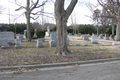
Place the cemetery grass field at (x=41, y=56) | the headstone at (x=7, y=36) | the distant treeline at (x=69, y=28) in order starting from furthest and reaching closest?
the distant treeline at (x=69, y=28), the headstone at (x=7, y=36), the cemetery grass field at (x=41, y=56)

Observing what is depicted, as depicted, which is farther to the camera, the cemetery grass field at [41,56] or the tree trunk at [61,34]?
the tree trunk at [61,34]

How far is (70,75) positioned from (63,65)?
4.12 feet

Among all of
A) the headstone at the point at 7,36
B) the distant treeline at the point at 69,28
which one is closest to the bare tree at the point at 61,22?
the headstone at the point at 7,36

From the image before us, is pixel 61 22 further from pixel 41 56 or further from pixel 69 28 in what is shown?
pixel 69 28

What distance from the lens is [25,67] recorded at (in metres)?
5.02

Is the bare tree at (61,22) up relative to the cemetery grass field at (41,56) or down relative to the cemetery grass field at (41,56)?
up

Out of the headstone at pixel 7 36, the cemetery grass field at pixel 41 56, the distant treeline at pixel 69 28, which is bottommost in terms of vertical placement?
the cemetery grass field at pixel 41 56

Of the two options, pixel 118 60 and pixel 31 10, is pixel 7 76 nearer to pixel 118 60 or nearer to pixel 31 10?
pixel 118 60

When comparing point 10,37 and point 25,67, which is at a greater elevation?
point 10,37

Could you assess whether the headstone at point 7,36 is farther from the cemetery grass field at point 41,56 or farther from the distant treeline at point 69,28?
the distant treeline at point 69,28

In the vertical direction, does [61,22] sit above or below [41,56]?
above

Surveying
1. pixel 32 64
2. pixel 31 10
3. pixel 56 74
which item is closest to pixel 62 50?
pixel 32 64

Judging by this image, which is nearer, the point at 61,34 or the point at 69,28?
the point at 61,34

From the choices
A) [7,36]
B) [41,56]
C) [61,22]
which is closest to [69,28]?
[7,36]
